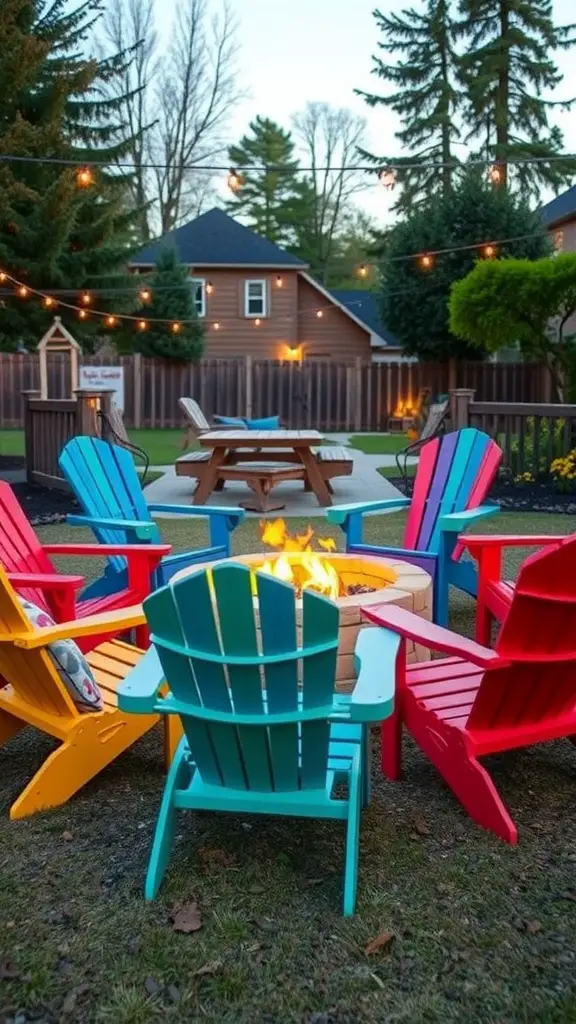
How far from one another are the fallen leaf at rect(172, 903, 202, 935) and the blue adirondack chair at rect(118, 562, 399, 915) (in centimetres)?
9

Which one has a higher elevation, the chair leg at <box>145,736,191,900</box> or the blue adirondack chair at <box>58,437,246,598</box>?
the blue adirondack chair at <box>58,437,246,598</box>

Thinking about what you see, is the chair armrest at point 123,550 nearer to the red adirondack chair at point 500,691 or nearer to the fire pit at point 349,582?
the fire pit at point 349,582

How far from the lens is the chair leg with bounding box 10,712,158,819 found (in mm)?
2498

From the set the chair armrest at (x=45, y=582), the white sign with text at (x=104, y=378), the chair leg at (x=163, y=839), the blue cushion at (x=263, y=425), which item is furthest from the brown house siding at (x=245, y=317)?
the chair leg at (x=163, y=839)

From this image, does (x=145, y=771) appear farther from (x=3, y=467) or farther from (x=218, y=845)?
(x=3, y=467)

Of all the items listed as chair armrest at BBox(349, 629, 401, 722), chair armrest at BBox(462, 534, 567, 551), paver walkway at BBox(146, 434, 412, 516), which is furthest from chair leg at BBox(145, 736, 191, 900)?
paver walkway at BBox(146, 434, 412, 516)

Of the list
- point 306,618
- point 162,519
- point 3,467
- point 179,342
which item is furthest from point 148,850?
point 179,342

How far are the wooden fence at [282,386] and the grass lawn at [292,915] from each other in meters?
18.2

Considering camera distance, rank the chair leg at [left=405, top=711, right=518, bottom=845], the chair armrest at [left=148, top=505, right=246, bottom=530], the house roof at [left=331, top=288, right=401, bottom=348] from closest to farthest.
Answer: the chair leg at [left=405, top=711, right=518, bottom=845]
the chair armrest at [left=148, top=505, right=246, bottom=530]
the house roof at [left=331, top=288, right=401, bottom=348]

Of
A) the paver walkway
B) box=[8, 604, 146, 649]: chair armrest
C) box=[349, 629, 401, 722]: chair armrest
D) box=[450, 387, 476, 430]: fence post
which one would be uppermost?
box=[450, 387, 476, 430]: fence post

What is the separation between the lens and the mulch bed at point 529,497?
8.40m

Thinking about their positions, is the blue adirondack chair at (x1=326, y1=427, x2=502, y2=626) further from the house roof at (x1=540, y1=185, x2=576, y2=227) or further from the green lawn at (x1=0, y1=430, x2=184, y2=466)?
the house roof at (x1=540, y1=185, x2=576, y2=227)

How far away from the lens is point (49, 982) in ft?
5.95

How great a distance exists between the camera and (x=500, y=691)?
7.47ft
